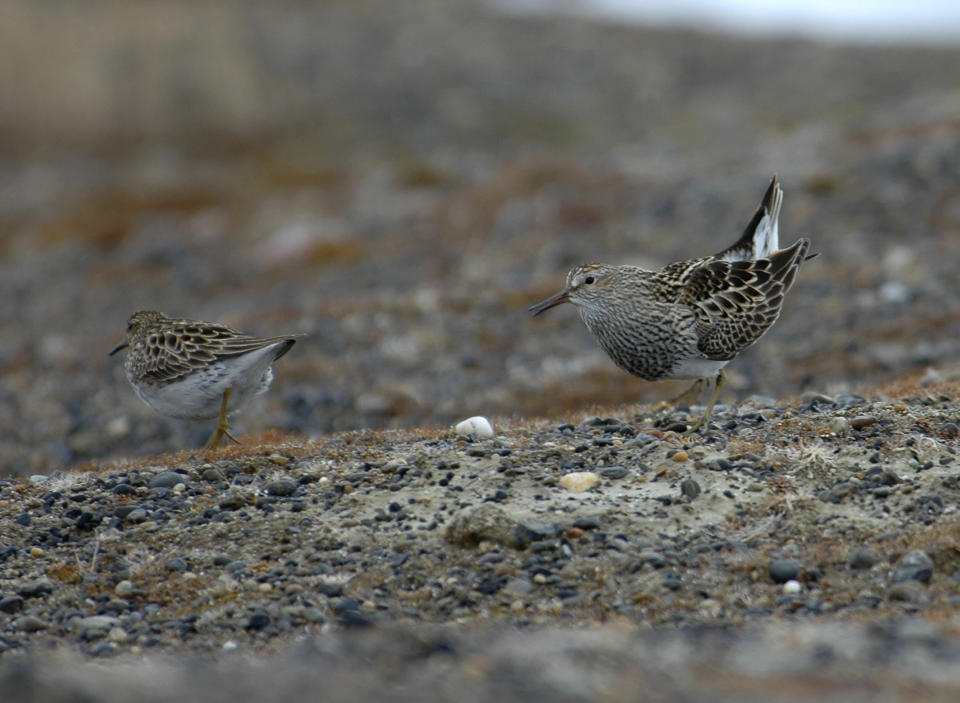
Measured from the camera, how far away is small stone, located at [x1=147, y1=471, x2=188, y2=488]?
11.0m

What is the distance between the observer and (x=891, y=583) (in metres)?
8.51

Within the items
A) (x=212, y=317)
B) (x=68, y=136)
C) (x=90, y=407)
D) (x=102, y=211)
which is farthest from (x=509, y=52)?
(x=90, y=407)

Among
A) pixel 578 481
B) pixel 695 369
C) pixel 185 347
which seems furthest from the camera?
pixel 185 347

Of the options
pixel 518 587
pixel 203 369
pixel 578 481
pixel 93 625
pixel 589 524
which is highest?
pixel 203 369

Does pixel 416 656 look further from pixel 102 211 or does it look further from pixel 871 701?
pixel 102 211

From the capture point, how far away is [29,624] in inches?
356

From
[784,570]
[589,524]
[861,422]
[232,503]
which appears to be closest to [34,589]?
[232,503]

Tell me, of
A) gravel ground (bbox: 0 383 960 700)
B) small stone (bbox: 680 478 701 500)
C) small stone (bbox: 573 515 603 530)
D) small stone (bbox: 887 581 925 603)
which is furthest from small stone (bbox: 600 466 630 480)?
small stone (bbox: 887 581 925 603)

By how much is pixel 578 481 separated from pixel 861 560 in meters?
2.45

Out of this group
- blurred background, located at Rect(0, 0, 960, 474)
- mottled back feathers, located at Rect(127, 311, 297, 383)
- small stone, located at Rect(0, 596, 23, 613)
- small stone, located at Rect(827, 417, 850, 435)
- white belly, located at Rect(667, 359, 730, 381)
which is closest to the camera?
small stone, located at Rect(0, 596, 23, 613)

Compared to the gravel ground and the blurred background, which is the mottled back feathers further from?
the blurred background

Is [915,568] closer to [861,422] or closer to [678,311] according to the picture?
[861,422]

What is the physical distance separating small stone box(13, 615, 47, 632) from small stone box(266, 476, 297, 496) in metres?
2.28

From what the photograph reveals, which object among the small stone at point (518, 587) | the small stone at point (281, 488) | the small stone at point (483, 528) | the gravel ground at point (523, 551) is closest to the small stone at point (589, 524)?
the gravel ground at point (523, 551)
